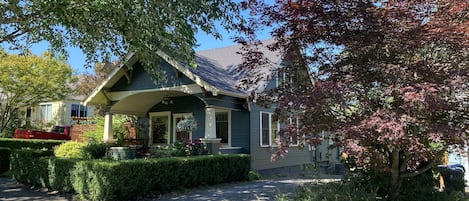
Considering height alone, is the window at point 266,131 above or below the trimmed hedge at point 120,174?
above

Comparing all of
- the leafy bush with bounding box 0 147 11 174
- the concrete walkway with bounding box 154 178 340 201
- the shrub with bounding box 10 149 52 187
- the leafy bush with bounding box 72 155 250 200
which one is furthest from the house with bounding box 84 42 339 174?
the shrub with bounding box 10 149 52 187

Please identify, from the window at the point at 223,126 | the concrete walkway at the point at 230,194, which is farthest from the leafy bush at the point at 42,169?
the window at the point at 223,126

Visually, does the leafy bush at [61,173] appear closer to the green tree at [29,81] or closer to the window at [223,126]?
the window at [223,126]

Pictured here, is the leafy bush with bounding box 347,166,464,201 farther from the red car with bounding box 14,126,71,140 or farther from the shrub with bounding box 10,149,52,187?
the red car with bounding box 14,126,71,140

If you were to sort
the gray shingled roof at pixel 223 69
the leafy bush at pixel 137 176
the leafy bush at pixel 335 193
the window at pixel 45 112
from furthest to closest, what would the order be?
the window at pixel 45 112
the gray shingled roof at pixel 223 69
the leafy bush at pixel 137 176
the leafy bush at pixel 335 193

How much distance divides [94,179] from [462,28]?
25.6 ft

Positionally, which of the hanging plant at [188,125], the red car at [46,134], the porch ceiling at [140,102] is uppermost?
the porch ceiling at [140,102]

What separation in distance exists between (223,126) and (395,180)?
9.11m

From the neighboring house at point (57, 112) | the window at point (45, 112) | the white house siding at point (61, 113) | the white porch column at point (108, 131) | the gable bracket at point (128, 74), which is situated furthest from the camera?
the window at point (45, 112)

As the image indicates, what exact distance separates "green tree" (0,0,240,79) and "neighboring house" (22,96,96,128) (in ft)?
74.3

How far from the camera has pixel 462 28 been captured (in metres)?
5.41

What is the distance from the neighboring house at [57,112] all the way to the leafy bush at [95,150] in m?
17.6

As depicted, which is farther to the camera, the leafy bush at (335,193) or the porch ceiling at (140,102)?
the porch ceiling at (140,102)

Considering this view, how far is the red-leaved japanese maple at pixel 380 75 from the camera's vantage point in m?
5.41
